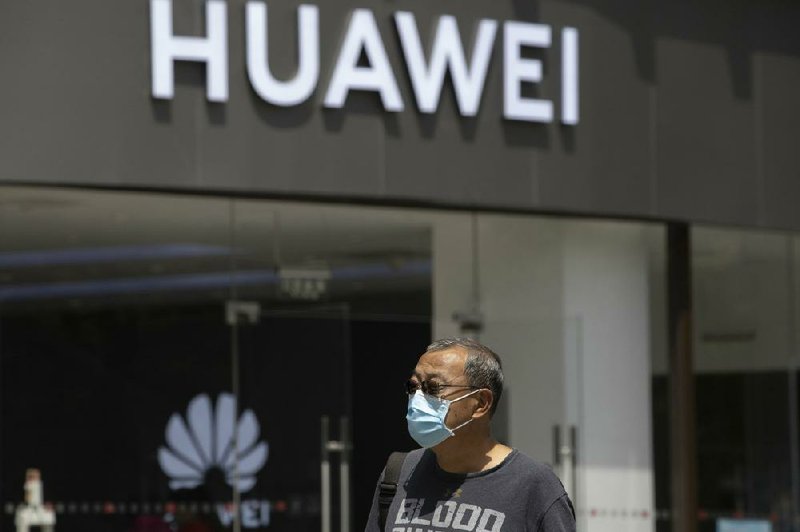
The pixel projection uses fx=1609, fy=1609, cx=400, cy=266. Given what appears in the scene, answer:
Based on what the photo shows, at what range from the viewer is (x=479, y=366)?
4324mm

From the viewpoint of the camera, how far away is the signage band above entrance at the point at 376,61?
10094 mm

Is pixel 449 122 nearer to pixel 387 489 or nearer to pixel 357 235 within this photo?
pixel 357 235

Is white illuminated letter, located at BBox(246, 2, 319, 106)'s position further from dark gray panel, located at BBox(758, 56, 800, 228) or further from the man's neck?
the man's neck

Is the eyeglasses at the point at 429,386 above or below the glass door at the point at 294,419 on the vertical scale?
above

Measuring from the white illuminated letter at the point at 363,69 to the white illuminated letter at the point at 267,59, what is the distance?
0.16m

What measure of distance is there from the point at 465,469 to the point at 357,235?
7507 millimetres

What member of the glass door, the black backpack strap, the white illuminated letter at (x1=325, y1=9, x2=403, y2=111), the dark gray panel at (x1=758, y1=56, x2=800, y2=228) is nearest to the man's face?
the black backpack strap

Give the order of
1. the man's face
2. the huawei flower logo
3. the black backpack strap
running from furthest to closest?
the huawei flower logo → the black backpack strap → the man's face

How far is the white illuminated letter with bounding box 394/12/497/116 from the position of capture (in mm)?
10727

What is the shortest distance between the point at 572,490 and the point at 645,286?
1.72 meters

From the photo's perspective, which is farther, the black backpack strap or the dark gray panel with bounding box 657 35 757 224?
the dark gray panel with bounding box 657 35 757 224

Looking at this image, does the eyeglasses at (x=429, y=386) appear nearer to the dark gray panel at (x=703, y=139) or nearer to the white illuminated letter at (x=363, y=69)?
the white illuminated letter at (x=363, y=69)

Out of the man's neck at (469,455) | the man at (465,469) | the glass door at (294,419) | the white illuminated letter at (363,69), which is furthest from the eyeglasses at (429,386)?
the glass door at (294,419)

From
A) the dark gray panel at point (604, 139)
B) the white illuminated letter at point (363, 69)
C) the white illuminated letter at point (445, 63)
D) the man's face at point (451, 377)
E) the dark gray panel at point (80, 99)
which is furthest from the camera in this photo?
the dark gray panel at point (604, 139)
